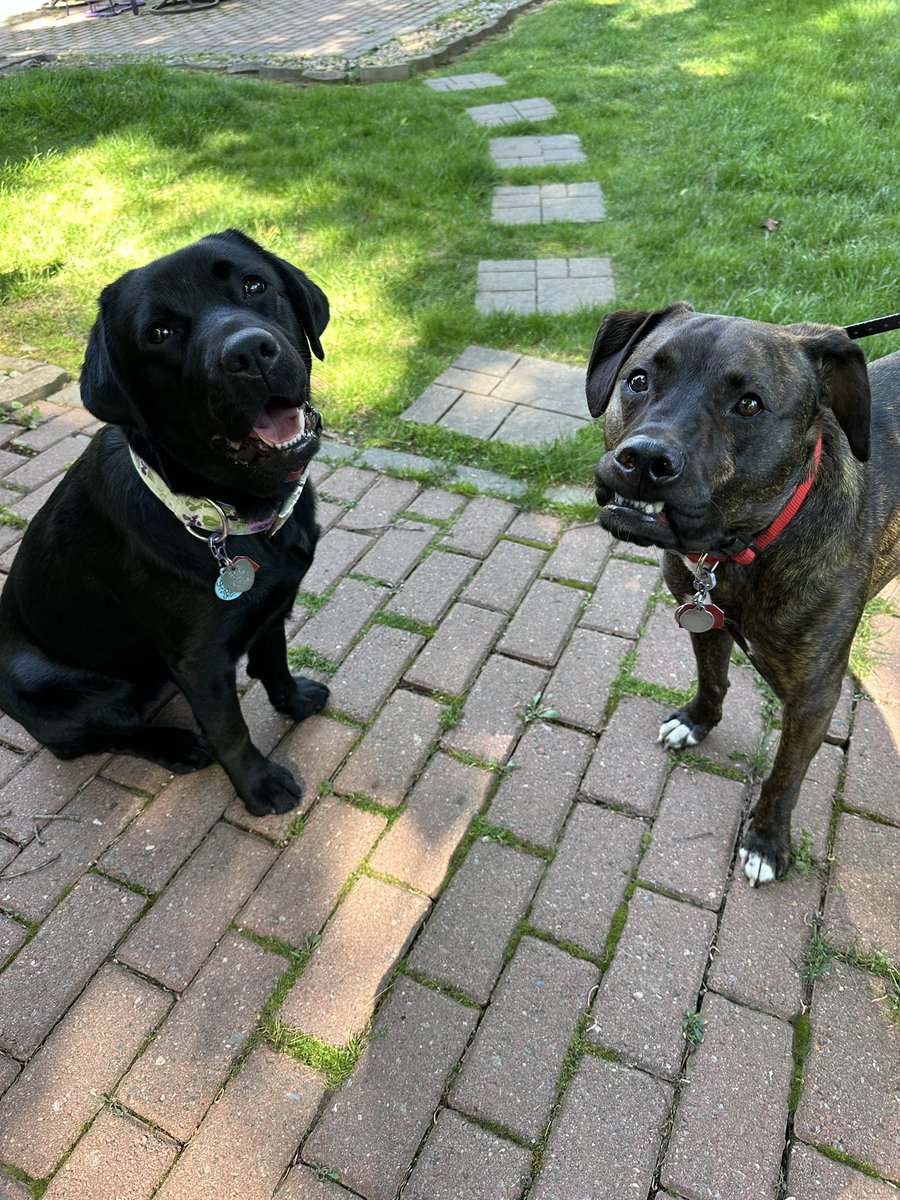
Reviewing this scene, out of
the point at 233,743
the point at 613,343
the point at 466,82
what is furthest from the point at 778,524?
the point at 466,82

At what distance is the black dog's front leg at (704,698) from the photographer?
253cm

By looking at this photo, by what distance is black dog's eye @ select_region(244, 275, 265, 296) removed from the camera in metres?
2.25

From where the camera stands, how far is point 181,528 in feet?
7.50

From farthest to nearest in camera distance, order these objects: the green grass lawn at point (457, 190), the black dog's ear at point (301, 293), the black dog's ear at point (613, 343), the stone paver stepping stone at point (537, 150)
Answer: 1. the stone paver stepping stone at point (537, 150)
2. the green grass lawn at point (457, 190)
3. the black dog's ear at point (301, 293)
4. the black dog's ear at point (613, 343)

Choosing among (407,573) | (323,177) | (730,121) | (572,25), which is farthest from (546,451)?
(572,25)

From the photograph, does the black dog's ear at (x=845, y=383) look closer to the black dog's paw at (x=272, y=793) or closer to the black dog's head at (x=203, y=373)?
the black dog's head at (x=203, y=373)

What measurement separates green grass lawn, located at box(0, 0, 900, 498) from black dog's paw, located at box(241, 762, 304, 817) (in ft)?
6.46

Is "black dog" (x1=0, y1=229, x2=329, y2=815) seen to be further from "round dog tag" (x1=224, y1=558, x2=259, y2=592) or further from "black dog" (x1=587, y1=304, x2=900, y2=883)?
"black dog" (x1=587, y1=304, x2=900, y2=883)

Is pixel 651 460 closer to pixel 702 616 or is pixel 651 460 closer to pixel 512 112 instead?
pixel 702 616

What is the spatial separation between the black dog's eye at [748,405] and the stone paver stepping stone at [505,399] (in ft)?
7.24

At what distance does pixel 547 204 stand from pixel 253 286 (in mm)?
4816

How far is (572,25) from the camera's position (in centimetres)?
1067

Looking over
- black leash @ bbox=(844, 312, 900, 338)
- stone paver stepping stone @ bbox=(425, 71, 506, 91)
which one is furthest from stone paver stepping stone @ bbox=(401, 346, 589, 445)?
stone paver stepping stone @ bbox=(425, 71, 506, 91)

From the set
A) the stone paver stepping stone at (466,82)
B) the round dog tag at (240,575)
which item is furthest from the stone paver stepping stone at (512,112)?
the round dog tag at (240,575)
